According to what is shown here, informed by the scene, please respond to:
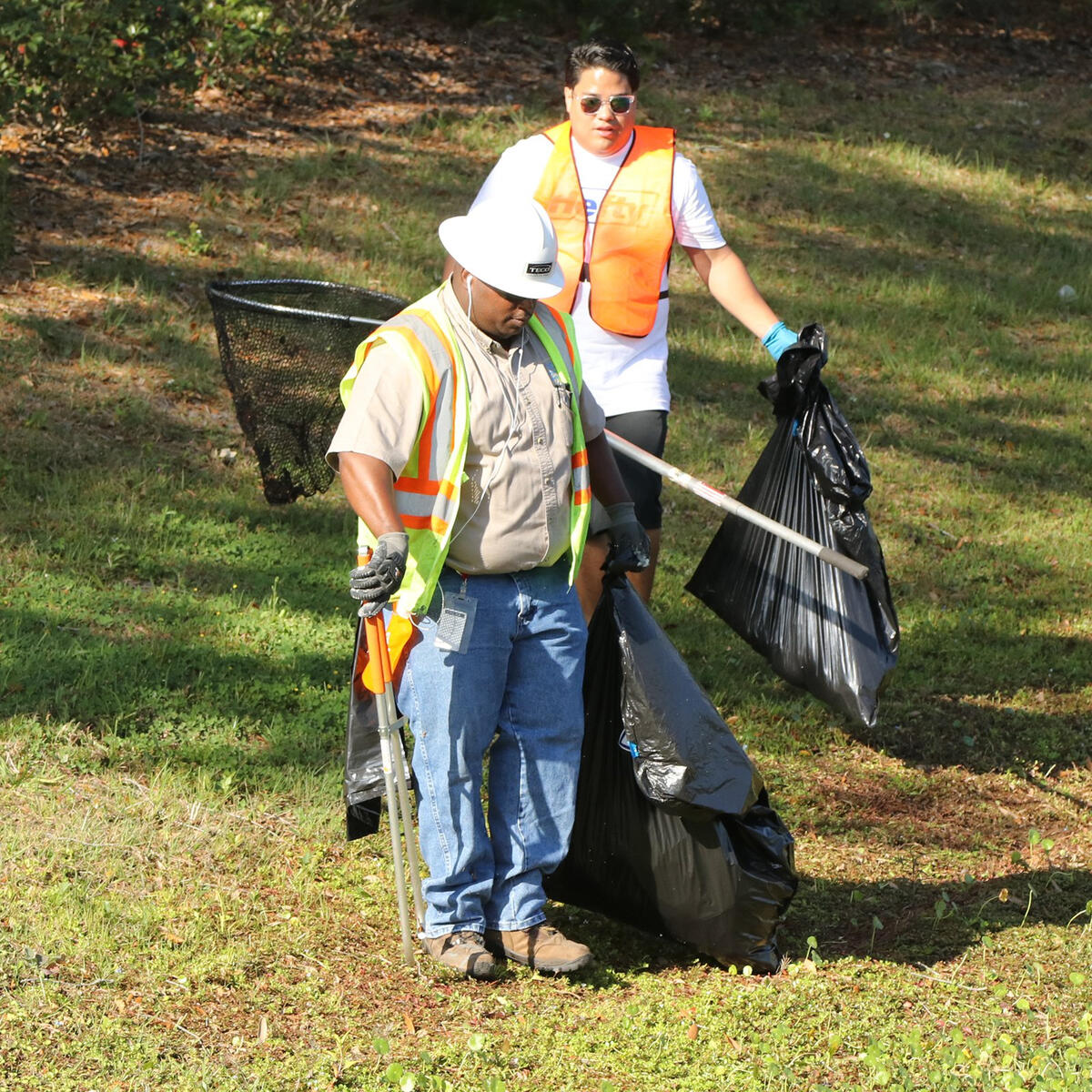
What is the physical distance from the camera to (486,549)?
11.2ft

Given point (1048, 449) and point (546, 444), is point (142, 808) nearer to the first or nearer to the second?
point (546, 444)

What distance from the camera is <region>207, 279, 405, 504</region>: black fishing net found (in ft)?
16.6

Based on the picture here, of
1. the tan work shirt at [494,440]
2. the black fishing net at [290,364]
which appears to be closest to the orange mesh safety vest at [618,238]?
the black fishing net at [290,364]

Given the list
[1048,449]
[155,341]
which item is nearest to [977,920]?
[1048,449]

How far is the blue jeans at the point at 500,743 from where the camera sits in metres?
3.49

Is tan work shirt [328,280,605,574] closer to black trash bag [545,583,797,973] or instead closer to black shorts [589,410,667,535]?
black trash bag [545,583,797,973]

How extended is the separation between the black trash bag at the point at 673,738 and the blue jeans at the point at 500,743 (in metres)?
0.14

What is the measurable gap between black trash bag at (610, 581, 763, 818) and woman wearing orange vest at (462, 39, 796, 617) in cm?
76

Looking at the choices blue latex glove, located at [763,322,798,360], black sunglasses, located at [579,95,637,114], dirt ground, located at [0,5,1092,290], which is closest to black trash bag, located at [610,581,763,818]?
blue latex glove, located at [763,322,798,360]

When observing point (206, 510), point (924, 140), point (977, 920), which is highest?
point (924, 140)

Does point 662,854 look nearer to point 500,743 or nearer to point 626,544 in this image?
point 500,743

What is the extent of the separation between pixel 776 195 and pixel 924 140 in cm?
232

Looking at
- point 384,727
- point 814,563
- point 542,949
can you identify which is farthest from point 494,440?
point 814,563

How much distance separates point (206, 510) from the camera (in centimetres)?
656
